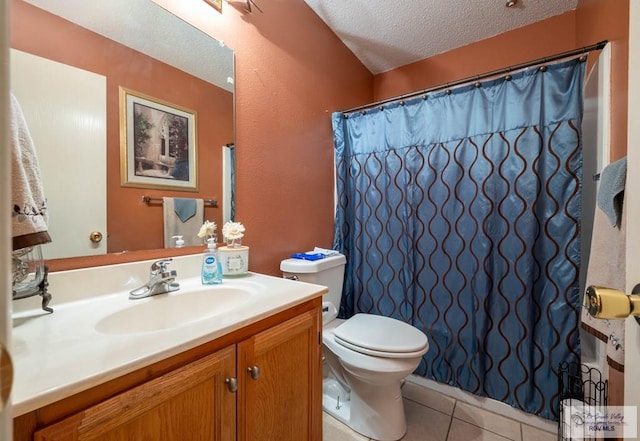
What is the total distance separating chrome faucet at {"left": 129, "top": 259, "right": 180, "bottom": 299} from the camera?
0.90 meters

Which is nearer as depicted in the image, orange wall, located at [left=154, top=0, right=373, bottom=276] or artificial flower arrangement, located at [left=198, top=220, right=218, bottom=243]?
artificial flower arrangement, located at [left=198, top=220, right=218, bottom=243]

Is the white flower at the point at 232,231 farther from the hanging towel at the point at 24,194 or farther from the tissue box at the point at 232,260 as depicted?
the hanging towel at the point at 24,194

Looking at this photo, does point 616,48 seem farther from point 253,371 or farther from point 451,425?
point 451,425

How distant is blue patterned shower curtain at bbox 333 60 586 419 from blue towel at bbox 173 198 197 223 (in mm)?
1080

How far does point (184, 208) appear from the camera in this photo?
113cm

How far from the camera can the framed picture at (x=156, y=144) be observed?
972 millimetres

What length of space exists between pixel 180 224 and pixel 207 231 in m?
0.11

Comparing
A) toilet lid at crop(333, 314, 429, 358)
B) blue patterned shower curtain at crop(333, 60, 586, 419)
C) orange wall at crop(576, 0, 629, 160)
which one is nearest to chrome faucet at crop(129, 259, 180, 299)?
toilet lid at crop(333, 314, 429, 358)

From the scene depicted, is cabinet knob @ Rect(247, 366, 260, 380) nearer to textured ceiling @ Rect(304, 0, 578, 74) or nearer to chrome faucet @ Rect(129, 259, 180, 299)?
chrome faucet @ Rect(129, 259, 180, 299)

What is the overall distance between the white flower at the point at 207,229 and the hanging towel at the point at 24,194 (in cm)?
53

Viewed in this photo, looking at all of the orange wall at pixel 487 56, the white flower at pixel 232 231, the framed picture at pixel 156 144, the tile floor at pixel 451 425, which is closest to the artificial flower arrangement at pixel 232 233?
the white flower at pixel 232 231

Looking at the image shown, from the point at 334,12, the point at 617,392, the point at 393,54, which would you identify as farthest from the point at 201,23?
the point at 617,392

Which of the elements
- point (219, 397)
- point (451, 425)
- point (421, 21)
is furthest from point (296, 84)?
point (451, 425)

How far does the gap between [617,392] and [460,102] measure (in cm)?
139
